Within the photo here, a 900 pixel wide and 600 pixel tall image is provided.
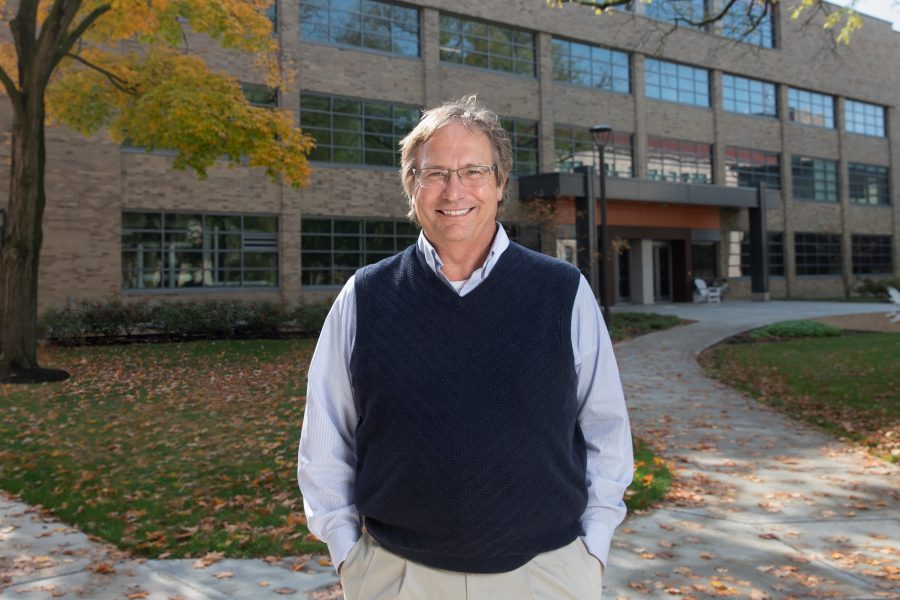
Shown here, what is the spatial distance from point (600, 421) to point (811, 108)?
4047 cm

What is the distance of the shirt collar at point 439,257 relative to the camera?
2248mm

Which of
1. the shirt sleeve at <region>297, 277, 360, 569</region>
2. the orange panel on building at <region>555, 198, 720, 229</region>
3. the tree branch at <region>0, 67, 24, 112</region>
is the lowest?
the shirt sleeve at <region>297, 277, 360, 569</region>

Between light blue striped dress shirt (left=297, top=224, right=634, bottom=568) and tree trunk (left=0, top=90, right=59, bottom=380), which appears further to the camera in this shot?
tree trunk (left=0, top=90, right=59, bottom=380)

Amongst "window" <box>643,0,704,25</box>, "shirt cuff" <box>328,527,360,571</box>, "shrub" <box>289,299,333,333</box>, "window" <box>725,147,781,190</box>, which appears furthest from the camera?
"window" <box>725,147,781,190</box>

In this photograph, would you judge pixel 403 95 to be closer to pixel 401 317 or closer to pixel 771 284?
pixel 771 284

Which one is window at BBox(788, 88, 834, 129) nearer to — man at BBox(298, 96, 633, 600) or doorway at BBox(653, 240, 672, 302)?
doorway at BBox(653, 240, 672, 302)

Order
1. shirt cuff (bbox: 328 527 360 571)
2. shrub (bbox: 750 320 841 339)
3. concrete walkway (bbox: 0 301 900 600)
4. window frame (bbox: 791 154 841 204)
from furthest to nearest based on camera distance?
window frame (bbox: 791 154 841 204), shrub (bbox: 750 320 841 339), concrete walkway (bbox: 0 301 900 600), shirt cuff (bbox: 328 527 360 571)

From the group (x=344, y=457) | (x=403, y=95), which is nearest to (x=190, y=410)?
(x=344, y=457)

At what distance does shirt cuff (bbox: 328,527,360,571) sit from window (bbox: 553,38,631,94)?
28.2 meters

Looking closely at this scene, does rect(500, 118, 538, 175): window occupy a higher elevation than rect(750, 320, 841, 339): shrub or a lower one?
higher

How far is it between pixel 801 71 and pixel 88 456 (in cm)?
3740

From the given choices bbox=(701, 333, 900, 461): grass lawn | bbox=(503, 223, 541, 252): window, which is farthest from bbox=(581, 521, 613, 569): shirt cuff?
bbox=(503, 223, 541, 252): window

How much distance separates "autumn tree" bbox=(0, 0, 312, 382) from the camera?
12.5 meters

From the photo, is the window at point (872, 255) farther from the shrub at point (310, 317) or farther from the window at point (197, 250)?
the shrub at point (310, 317)
